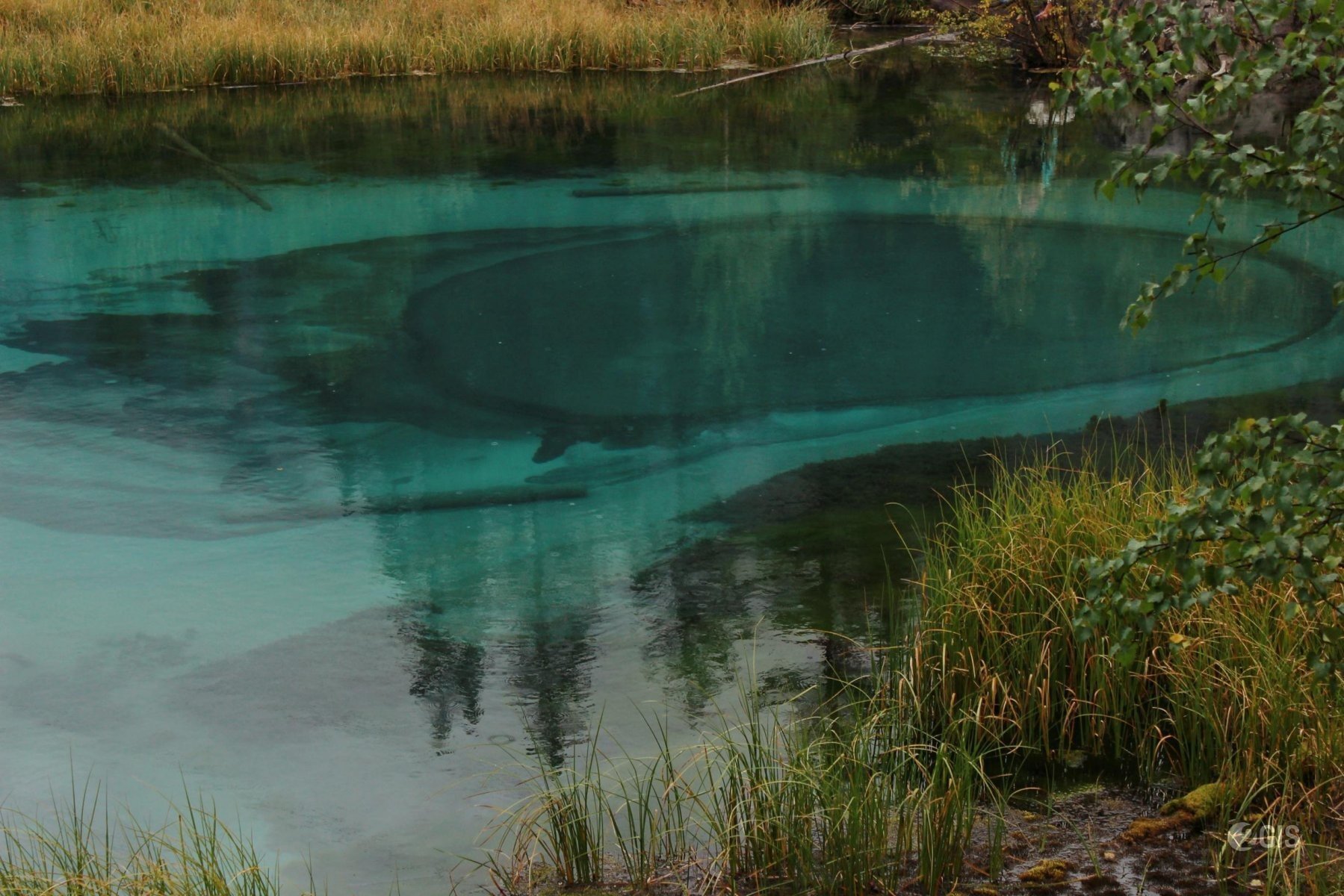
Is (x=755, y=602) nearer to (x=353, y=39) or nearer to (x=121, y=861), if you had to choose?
(x=121, y=861)

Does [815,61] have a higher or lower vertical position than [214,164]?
higher

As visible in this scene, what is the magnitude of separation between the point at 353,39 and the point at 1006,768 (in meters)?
12.1

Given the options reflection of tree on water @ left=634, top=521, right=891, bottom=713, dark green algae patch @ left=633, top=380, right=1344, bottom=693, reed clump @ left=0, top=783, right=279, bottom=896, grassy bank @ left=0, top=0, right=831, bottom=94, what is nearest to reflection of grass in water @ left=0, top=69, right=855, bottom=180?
grassy bank @ left=0, top=0, right=831, bottom=94

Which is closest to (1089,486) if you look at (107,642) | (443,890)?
(443,890)

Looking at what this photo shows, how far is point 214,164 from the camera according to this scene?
9758 mm

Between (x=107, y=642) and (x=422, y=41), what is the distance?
10868 millimetres

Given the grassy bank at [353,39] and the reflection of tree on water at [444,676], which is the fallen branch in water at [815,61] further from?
the reflection of tree on water at [444,676]

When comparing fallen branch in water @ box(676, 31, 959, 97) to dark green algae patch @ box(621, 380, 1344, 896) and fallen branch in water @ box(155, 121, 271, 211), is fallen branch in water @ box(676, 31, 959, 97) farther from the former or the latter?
dark green algae patch @ box(621, 380, 1344, 896)

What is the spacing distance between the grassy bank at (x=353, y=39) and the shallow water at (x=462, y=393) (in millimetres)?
2057

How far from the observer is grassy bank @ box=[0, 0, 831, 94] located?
12.7 m

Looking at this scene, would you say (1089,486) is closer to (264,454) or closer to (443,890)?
(443,890)

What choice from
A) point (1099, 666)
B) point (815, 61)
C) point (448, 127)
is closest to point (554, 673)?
point (1099, 666)

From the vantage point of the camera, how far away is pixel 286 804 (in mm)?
3150

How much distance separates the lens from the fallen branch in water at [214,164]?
888cm
